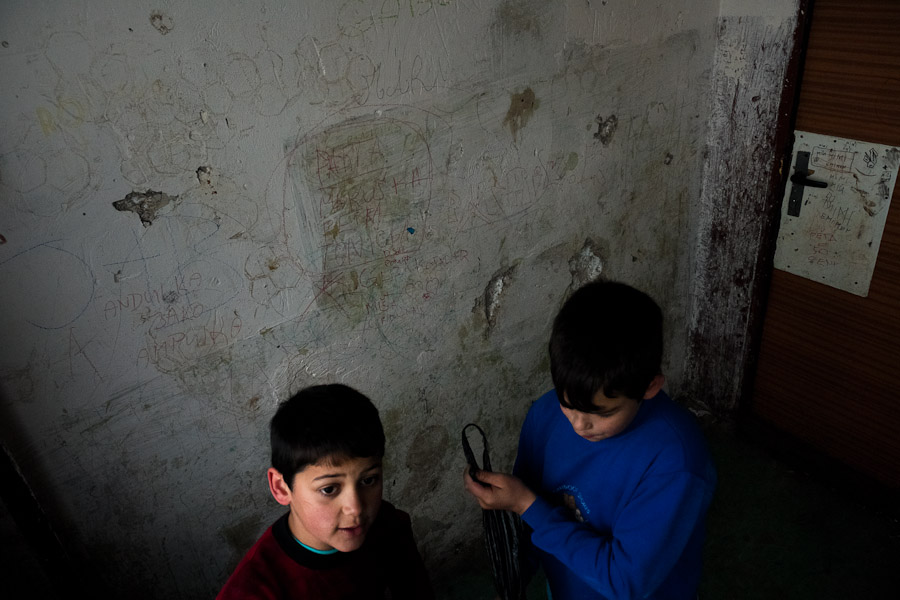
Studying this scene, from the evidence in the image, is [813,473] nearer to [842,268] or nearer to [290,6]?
[842,268]

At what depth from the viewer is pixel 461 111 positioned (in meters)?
2.23

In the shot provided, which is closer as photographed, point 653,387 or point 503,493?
point 653,387

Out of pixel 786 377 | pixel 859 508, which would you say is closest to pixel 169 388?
pixel 786 377

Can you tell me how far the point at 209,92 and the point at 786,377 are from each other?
9.72 feet

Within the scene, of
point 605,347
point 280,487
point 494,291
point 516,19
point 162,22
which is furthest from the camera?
point 494,291

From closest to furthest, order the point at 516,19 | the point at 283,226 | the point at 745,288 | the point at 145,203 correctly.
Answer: the point at 145,203 → the point at 283,226 → the point at 516,19 → the point at 745,288

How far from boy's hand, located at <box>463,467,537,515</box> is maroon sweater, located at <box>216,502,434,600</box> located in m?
0.24

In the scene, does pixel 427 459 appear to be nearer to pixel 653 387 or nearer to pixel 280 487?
pixel 280 487

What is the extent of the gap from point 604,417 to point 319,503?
65 centimetres

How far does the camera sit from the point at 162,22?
5.34 feet

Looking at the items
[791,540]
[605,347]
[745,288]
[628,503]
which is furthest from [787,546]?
[605,347]

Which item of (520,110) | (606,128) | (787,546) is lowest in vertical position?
(787,546)

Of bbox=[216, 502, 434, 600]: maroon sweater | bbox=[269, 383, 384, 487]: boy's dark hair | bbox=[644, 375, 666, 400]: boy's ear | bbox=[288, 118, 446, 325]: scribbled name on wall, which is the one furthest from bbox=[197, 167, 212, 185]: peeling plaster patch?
bbox=[644, 375, 666, 400]: boy's ear

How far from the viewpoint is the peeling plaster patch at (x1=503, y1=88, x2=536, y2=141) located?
7.74ft
